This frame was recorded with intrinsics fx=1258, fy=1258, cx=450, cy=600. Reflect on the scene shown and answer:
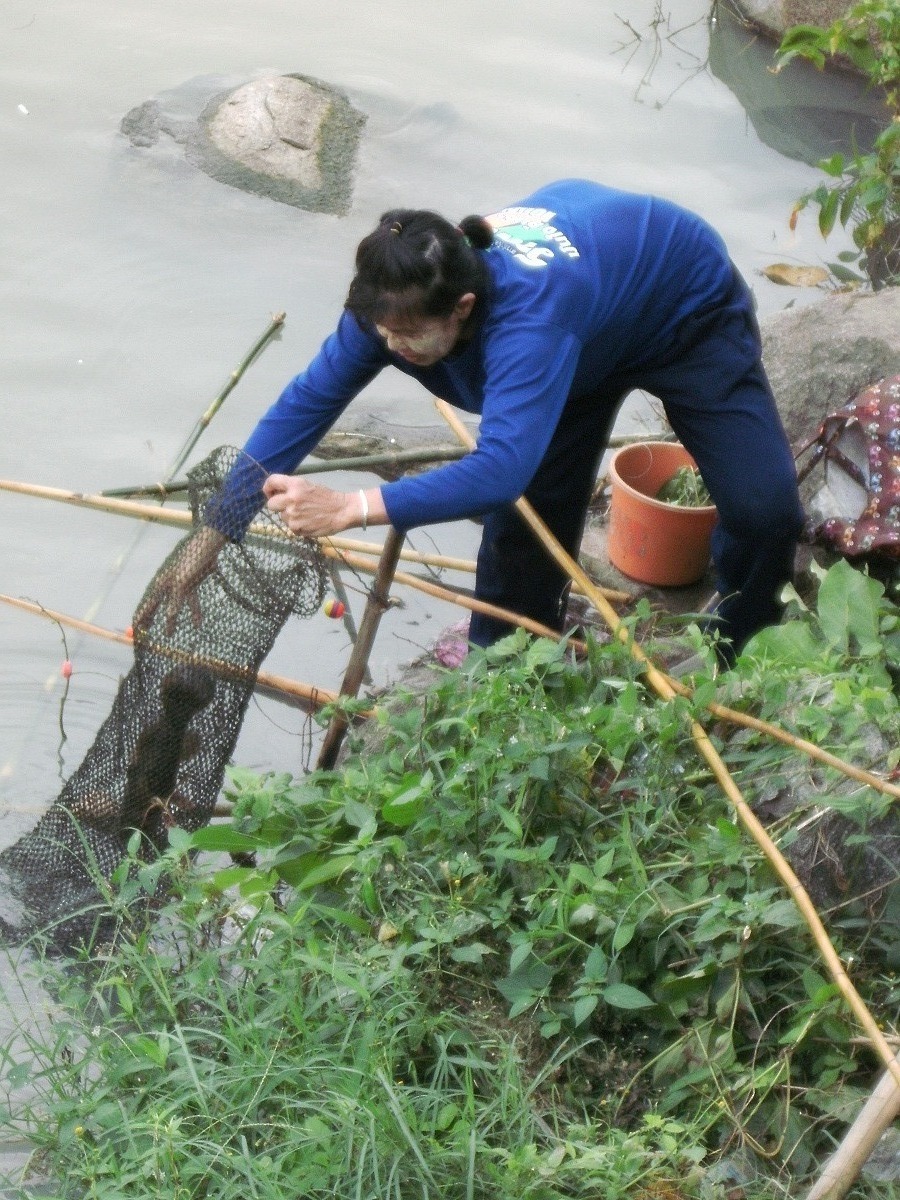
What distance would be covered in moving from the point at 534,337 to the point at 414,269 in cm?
30

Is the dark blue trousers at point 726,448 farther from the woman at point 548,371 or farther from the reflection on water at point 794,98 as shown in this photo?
the reflection on water at point 794,98

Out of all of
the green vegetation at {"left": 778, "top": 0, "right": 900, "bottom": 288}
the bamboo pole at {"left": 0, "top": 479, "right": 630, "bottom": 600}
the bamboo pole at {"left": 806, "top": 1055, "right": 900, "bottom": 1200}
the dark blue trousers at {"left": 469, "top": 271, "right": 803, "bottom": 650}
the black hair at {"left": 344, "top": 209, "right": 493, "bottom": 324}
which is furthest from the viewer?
the green vegetation at {"left": 778, "top": 0, "right": 900, "bottom": 288}

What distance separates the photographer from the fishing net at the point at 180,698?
9.51 ft

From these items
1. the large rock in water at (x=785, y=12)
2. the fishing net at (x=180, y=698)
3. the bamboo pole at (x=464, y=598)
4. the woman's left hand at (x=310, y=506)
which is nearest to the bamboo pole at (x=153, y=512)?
the bamboo pole at (x=464, y=598)

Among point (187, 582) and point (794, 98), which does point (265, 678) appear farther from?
point (794, 98)

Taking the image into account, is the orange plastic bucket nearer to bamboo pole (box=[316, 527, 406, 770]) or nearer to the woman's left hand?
bamboo pole (box=[316, 527, 406, 770])

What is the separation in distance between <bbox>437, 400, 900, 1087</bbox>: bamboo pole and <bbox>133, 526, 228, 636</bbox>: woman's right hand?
85 cm

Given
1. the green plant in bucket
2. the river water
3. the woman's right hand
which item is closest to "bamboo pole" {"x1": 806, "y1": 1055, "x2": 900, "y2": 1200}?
the woman's right hand

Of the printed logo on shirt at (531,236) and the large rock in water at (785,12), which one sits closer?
the printed logo on shirt at (531,236)

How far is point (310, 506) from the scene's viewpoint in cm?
263

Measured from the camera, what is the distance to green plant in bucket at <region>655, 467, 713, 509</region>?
13.5 feet

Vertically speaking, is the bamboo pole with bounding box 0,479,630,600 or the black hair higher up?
the black hair

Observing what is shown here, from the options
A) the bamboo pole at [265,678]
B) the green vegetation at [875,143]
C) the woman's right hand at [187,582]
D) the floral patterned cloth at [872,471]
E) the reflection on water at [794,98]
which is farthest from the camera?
the reflection on water at [794,98]

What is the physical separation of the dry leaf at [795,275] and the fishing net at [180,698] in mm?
3568
